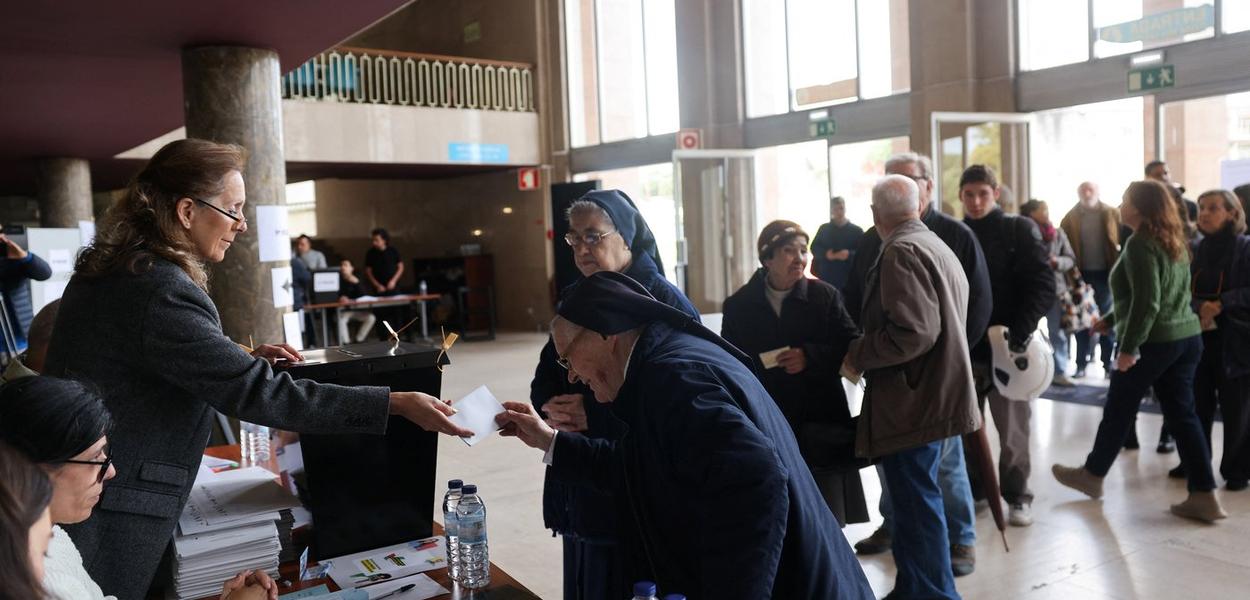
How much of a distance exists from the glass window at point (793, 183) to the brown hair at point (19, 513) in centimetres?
1091

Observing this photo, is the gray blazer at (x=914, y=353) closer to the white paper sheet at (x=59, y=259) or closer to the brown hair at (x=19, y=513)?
the brown hair at (x=19, y=513)

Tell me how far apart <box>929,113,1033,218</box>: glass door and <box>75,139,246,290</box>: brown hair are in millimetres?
7971

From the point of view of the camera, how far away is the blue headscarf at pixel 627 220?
2838 millimetres

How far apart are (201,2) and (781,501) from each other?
130 inches

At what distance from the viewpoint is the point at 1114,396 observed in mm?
4664

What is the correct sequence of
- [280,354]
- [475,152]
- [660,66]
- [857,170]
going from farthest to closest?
[475,152] → [660,66] → [857,170] → [280,354]

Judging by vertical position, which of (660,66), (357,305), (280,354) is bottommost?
(357,305)

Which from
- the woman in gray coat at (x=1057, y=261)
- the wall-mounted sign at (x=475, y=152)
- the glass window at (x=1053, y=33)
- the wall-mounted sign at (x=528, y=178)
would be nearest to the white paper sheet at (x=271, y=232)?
the woman in gray coat at (x=1057, y=261)

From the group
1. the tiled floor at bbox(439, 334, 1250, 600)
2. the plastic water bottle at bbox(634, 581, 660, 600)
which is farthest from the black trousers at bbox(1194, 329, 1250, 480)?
the plastic water bottle at bbox(634, 581, 660, 600)

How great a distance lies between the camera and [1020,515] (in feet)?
15.1

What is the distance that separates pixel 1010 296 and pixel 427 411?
3.43 m

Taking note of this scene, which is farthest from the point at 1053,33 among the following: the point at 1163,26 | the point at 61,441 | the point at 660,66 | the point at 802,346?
the point at 61,441

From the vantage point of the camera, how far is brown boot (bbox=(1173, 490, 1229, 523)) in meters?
4.45

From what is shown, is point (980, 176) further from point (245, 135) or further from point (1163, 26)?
A: point (1163, 26)
